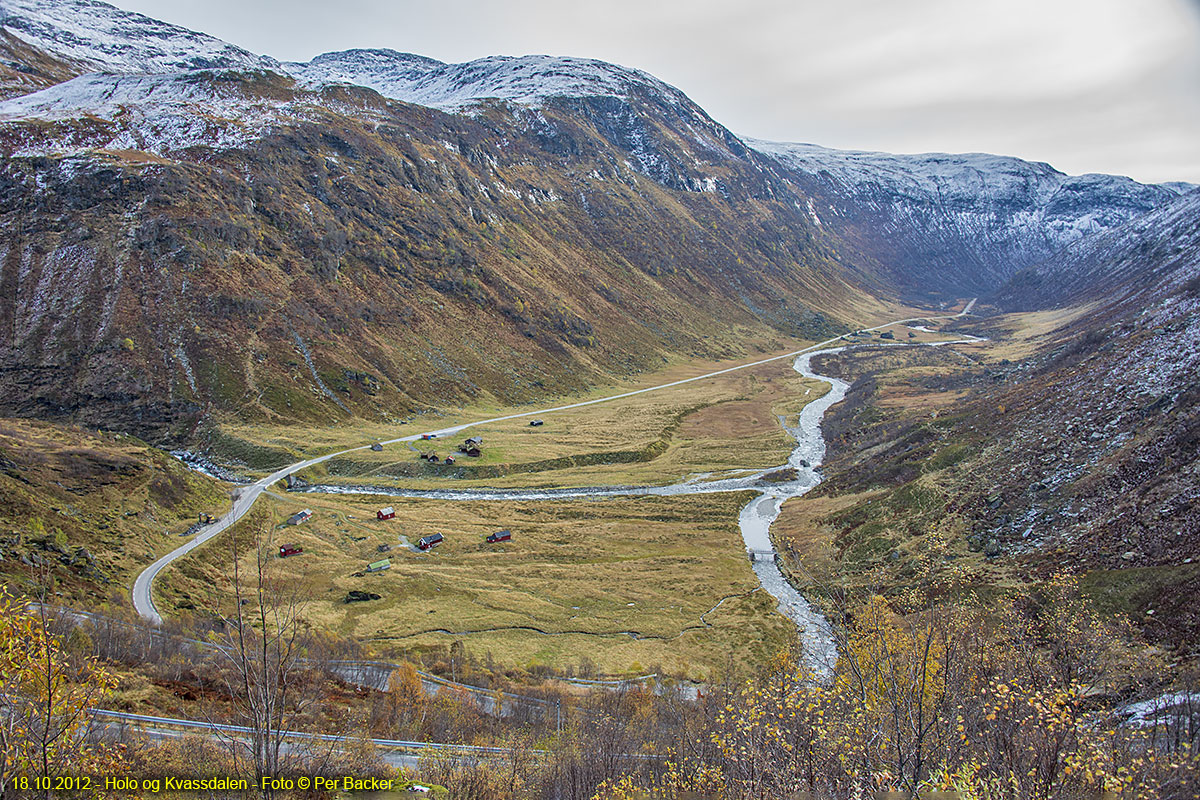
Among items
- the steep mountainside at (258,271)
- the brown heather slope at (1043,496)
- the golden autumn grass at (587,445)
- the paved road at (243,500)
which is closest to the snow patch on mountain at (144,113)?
the steep mountainside at (258,271)

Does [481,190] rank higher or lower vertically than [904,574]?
higher

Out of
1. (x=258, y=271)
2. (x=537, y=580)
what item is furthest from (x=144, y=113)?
(x=537, y=580)

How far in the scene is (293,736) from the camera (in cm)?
2242

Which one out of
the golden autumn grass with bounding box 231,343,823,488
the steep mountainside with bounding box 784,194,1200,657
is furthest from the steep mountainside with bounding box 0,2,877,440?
the steep mountainside with bounding box 784,194,1200,657

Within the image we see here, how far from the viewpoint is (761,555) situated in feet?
202

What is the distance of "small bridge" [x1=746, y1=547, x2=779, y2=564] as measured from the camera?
61022 millimetres

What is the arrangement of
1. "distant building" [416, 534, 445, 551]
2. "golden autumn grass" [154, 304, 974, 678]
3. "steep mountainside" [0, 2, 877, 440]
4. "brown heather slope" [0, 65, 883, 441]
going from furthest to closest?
"steep mountainside" [0, 2, 877, 440], "brown heather slope" [0, 65, 883, 441], "distant building" [416, 534, 445, 551], "golden autumn grass" [154, 304, 974, 678]

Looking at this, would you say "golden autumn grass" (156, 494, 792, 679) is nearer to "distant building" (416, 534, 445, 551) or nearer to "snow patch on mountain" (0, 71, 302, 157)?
"distant building" (416, 534, 445, 551)

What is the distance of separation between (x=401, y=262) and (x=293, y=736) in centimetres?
13386

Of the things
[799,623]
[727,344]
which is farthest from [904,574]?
[727,344]

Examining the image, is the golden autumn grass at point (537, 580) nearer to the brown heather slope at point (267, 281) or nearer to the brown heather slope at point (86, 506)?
the brown heather slope at point (86, 506)

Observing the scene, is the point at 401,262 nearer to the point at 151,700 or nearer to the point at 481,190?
the point at 481,190

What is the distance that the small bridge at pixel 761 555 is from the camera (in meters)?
61.0

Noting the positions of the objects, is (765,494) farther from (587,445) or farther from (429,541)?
(429,541)
